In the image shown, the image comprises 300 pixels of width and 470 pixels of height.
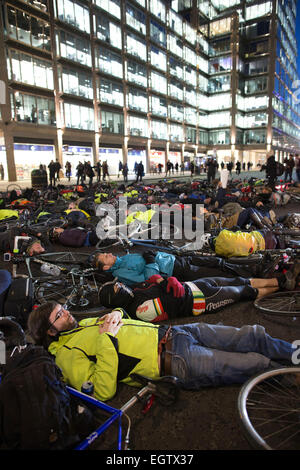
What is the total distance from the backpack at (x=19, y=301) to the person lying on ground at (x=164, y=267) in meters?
1.11

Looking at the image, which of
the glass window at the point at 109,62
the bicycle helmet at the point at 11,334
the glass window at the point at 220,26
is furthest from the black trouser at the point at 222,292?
the glass window at the point at 220,26

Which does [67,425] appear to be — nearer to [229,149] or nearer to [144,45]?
[144,45]

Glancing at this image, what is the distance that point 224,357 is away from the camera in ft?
8.35

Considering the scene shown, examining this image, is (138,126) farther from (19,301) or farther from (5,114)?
(19,301)

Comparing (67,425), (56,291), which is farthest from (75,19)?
(67,425)

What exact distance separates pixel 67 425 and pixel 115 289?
1.72m

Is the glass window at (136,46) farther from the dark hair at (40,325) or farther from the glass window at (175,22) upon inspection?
the dark hair at (40,325)

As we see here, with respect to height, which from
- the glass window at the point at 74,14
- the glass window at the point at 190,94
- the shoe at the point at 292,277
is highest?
the glass window at the point at 74,14

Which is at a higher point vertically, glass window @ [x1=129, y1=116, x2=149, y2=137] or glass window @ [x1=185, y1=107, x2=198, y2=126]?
glass window @ [x1=185, y1=107, x2=198, y2=126]

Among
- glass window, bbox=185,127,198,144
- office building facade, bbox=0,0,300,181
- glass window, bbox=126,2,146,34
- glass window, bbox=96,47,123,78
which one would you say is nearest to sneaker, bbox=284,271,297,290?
office building facade, bbox=0,0,300,181

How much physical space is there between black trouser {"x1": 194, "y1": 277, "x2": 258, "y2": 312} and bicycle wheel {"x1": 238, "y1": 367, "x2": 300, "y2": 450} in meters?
1.38

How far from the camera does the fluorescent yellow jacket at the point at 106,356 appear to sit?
95.8 inches

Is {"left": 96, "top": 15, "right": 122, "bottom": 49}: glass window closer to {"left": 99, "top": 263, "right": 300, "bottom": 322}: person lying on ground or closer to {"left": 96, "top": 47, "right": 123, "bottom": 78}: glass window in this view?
{"left": 96, "top": 47, "right": 123, "bottom": 78}: glass window

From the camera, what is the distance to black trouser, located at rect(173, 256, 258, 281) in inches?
181
